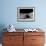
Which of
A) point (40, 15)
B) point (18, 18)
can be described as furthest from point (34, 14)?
point (18, 18)

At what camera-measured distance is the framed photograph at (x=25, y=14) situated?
4500 millimetres

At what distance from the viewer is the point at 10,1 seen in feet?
14.7

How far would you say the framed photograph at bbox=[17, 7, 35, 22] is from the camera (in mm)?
4500

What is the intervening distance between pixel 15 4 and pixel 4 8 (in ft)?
1.28

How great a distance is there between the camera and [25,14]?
454 centimetres

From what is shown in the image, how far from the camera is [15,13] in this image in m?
4.52

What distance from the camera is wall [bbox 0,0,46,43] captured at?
14.8ft

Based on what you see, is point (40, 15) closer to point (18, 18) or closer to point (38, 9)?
point (38, 9)

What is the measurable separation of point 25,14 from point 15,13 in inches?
13.2

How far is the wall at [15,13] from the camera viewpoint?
14.8 feet

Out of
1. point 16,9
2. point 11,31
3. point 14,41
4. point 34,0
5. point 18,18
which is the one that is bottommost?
point 14,41

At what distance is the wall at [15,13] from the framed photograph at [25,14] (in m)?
0.10

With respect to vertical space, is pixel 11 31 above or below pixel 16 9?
below

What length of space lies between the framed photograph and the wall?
0.10m
